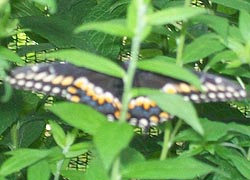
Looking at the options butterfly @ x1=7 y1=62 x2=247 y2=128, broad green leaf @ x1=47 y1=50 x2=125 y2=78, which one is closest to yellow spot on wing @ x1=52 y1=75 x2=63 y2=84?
butterfly @ x1=7 y1=62 x2=247 y2=128

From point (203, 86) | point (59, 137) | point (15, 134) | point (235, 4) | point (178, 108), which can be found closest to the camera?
point (178, 108)

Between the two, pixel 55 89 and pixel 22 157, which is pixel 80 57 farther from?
pixel 22 157

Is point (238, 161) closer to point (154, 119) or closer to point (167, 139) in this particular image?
point (167, 139)

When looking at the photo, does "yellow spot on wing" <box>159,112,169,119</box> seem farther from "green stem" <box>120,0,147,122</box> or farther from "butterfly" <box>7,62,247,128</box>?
"green stem" <box>120,0,147,122</box>

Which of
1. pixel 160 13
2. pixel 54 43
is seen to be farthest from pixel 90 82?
pixel 54 43

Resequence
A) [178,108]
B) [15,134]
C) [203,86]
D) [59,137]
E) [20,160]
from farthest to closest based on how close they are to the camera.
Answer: [15,134] < [59,137] < [20,160] < [203,86] < [178,108]

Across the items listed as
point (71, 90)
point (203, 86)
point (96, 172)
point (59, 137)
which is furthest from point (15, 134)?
point (203, 86)

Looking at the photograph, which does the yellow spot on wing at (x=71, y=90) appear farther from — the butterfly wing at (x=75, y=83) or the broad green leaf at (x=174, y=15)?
the broad green leaf at (x=174, y=15)
